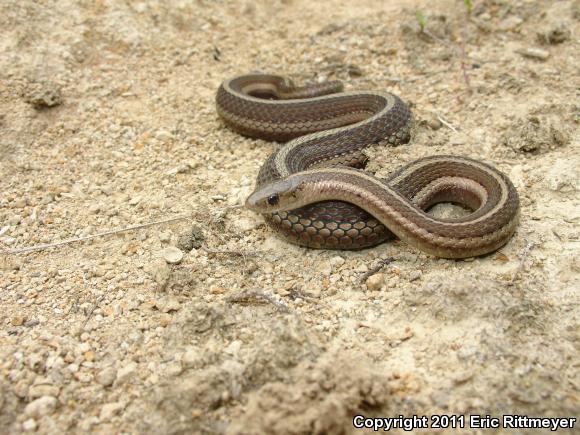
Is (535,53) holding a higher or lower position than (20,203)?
higher

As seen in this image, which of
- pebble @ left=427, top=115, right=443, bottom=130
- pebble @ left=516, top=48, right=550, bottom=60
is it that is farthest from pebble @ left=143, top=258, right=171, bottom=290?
Answer: pebble @ left=516, top=48, right=550, bottom=60

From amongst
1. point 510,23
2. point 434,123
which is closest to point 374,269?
point 434,123

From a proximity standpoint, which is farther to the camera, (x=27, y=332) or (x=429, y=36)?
(x=429, y=36)

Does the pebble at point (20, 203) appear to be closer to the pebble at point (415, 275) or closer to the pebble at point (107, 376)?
the pebble at point (107, 376)

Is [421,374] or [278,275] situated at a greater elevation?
[421,374]

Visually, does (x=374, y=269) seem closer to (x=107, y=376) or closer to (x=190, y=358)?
(x=190, y=358)

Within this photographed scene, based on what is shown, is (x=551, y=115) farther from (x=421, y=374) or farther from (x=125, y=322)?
(x=125, y=322)

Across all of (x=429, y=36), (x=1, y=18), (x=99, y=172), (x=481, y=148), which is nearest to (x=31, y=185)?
(x=99, y=172)
